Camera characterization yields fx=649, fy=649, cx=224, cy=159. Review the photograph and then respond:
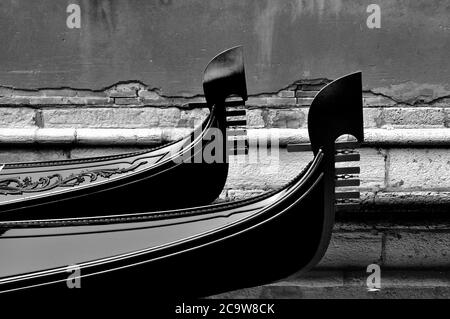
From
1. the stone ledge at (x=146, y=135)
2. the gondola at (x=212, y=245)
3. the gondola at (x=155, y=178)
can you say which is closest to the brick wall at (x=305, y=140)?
the stone ledge at (x=146, y=135)

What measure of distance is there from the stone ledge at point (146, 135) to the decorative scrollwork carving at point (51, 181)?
0.49m

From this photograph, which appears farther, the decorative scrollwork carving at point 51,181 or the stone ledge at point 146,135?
the stone ledge at point 146,135

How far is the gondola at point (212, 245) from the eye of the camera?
92cm

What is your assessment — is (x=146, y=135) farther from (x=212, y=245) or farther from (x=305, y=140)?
(x=212, y=245)

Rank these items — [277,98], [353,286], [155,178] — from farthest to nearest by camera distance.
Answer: [277,98]
[353,286]
[155,178]

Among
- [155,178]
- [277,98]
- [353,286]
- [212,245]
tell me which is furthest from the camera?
[277,98]

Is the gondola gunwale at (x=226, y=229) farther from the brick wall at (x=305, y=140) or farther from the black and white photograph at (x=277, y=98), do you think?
the brick wall at (x=305, y=140)

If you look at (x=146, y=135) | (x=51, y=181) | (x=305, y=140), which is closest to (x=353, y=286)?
(x=305, y=140)

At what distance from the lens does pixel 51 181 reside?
138cm

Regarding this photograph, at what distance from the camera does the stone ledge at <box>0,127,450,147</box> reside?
1844 mm

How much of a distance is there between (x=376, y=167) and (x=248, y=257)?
0.98 metres

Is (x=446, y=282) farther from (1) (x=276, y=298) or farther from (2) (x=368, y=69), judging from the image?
(2) (x=368, y=69)

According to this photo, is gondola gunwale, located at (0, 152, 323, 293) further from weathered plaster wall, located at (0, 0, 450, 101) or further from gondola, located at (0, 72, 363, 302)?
weathered plaster wall, located at (0, 0, 450, 101)

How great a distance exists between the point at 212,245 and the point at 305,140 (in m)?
0.94
